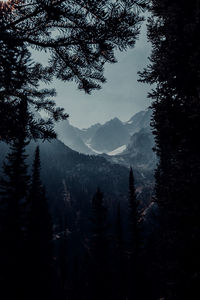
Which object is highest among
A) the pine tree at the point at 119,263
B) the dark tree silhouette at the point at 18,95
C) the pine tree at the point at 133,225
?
the dark tree silhouette at the point at 18,95

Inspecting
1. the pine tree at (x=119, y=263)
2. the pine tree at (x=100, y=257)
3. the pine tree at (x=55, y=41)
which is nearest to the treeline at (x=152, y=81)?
the pine tree at (x=55, y=41)

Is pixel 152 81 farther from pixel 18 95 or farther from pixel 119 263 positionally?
pixel 119 263

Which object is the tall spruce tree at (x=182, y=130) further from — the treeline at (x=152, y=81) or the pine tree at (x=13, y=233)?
the pine tree at (x=13, y=233)

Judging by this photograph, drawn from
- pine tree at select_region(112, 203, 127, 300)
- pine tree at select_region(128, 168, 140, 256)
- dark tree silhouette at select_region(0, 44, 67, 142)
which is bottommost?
pine tree at select_region(112, 203, 127, 300)

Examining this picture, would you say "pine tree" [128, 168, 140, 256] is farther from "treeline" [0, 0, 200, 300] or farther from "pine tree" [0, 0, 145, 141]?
"pine tree" [0, 0, 145, 141]

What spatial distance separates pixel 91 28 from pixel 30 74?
1666mm

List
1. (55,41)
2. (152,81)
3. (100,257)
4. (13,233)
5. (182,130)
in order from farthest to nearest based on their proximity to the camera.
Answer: (100,257) → (13,233) → (152,81) → (182,130) → (55,41)

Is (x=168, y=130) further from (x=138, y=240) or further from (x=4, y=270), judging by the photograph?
(x=138, y=240)

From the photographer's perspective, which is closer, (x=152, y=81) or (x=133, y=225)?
(x=152, y=81)

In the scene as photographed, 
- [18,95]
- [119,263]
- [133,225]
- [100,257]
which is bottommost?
[119,263]

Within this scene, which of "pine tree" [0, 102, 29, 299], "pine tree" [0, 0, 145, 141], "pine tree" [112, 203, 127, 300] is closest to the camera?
"pine tree" [0, 0, 145, 141]

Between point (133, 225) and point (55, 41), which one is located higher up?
point (55, 41)

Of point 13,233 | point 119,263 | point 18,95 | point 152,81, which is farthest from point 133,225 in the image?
point 18,95

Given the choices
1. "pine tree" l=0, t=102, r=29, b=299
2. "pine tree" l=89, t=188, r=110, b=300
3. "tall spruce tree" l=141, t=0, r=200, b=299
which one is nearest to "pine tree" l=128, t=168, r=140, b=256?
"pine tree" l=89, t=188, r=110, b=300
